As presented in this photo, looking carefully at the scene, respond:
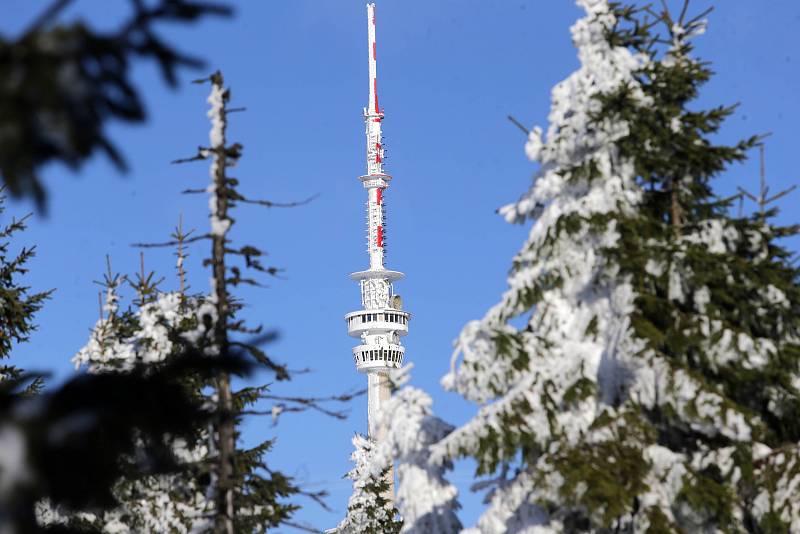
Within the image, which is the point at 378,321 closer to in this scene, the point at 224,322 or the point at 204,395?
the point at 204,395

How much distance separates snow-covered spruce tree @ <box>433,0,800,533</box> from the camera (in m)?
16.8

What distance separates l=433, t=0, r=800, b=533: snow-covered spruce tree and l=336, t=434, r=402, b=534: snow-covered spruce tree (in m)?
27.6

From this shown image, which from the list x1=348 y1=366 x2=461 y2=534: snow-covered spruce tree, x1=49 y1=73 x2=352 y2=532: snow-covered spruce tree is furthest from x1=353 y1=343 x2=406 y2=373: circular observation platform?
x1=348 y1=366 x2=461 y2=534: snow-covered spruce tree

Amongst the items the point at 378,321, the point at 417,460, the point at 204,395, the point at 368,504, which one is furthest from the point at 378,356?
the point at 417,460

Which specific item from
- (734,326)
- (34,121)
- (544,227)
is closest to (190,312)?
(544,227)

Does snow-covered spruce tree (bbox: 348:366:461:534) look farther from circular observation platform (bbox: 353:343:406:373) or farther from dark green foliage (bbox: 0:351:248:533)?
circular observation platform (bbox: 353:343:406:373)

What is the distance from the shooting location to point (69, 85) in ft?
19.0

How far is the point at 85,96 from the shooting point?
5.95 m

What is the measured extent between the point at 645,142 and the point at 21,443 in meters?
16.0

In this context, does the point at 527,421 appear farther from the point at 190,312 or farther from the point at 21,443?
the point at 190,312

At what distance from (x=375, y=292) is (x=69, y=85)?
133 meters

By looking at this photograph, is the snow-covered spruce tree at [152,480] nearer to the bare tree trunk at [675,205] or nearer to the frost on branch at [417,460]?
the frost on branch at [417,460]

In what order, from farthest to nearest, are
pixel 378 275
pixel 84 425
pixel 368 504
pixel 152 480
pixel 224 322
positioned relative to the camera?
1. pixel 378 275
2. pixel 368 504
3. pixel 152 480
4. pixel 224 322
5. pixel 84 425

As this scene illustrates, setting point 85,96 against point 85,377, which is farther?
point 85,377
